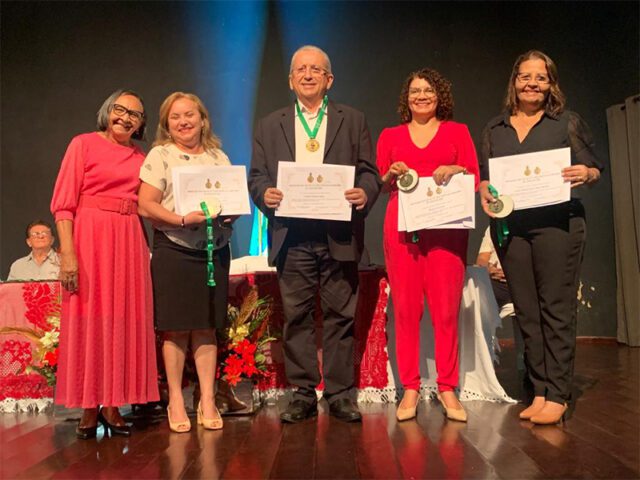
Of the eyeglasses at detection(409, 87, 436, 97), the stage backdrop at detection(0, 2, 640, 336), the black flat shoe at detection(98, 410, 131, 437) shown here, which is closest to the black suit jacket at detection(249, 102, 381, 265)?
the eyeglasses at detection(409, 87, 436, 97)

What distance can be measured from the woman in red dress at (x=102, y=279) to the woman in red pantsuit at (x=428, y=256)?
1.16m

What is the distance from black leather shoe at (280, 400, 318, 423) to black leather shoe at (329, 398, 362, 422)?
9 centimetres

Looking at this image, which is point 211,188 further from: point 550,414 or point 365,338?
point 550,414

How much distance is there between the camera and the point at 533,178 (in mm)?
2941

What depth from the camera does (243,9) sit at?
6.70 m

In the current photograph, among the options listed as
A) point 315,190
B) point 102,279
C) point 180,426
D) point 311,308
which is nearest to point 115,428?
point 180,426

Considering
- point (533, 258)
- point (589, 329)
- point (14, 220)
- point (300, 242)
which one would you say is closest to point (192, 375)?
point (300, 242)

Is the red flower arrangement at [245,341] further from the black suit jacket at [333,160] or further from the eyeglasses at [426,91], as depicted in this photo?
the eyeglasses at [426,91]

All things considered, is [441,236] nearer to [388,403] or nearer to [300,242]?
[300,242]

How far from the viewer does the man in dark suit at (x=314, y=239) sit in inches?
122

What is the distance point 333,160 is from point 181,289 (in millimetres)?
897

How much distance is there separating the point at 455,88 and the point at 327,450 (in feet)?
15.9

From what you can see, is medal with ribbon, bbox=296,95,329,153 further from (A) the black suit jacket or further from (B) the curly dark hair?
(B) the curly dark hair

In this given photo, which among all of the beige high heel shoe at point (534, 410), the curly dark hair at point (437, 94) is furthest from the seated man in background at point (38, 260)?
the beige high heel shoe at point (534, 410)
